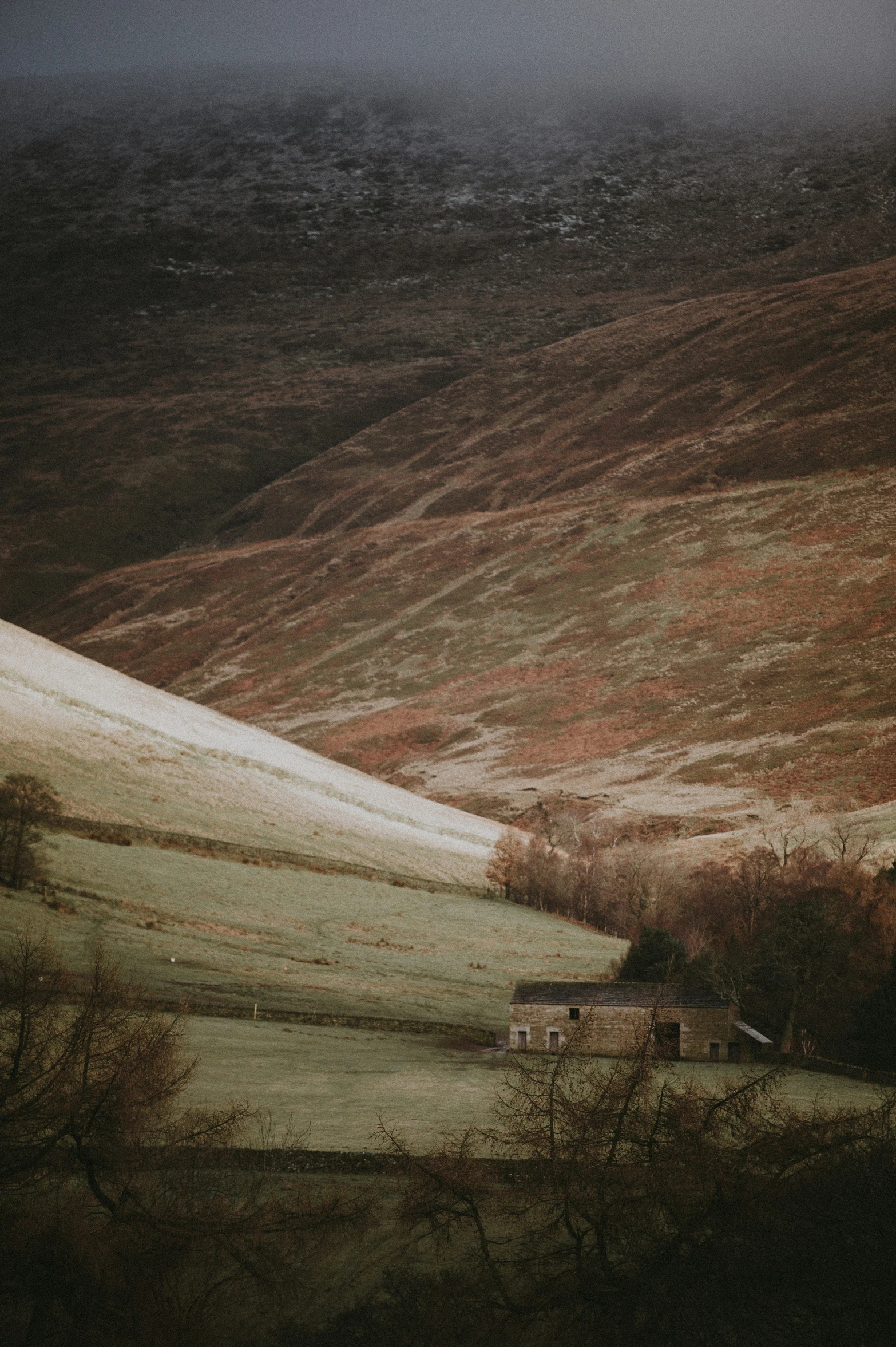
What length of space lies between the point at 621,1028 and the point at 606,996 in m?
1.18

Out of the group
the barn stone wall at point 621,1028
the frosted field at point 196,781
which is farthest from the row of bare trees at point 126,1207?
the frosted field at point 196,781

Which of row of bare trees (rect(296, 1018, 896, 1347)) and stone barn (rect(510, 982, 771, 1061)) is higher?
row of bare trees (rect(296, 1018, 896, 1347))

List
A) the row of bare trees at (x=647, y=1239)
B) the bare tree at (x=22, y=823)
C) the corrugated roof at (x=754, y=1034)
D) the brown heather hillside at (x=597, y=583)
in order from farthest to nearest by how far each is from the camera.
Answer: the brown heather hillside at (x=597, y=583), the bare tree at (x=22, y=823), the corrugated roof at (x=754, y=1034), the row of bare trees at (x=647, y=1239)

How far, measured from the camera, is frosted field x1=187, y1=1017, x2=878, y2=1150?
18.1 meters

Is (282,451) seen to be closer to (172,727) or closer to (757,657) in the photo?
(757,657)

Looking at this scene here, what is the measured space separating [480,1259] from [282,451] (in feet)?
546

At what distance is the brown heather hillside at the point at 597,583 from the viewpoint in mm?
81562

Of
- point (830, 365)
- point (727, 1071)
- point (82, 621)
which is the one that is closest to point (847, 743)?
point (727, 1071)

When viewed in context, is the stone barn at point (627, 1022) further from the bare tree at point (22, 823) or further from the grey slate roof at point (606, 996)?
the bare tree at point (22, 823)

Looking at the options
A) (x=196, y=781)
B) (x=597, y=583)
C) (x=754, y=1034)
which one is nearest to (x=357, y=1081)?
(x=754, y=1034)

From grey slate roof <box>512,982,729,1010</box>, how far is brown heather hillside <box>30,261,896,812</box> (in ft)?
137

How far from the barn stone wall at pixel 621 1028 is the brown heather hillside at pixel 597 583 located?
4311 centimetres

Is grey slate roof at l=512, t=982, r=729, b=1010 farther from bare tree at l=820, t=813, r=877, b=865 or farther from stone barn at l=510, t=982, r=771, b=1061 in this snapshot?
bare tree at l=820, t=813, r=877, b=865

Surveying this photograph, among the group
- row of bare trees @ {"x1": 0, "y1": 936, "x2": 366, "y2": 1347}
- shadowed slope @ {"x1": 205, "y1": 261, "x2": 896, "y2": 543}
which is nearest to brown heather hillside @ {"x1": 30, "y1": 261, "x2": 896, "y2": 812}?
shadowed slope @ {"x1": 205, "y1": 261, "x2": 896, "y2": 543}
